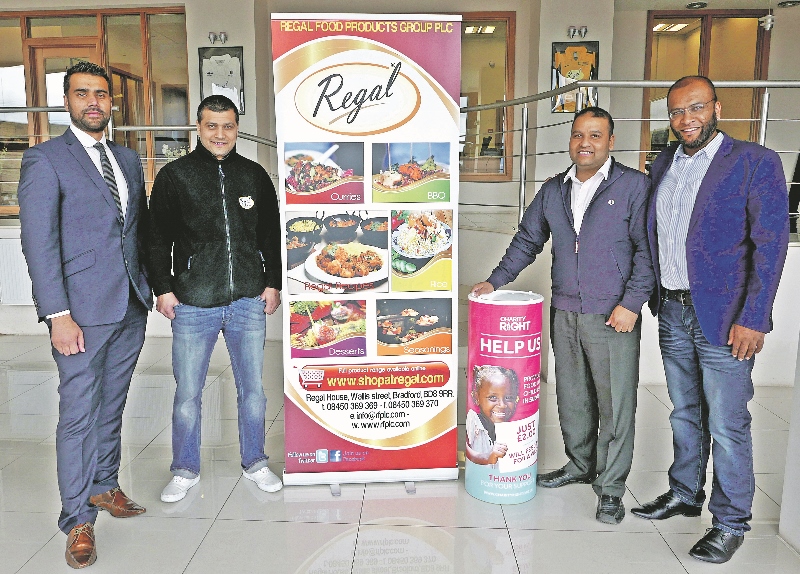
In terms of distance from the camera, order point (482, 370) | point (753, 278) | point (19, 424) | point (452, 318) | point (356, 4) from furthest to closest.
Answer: point (356, 4) → point (19, 424) → point (452, 318) → point (482, 370) → point (753, 278)

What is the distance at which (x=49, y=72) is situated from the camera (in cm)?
724

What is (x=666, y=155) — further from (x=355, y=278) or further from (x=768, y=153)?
(x=355, y=278)

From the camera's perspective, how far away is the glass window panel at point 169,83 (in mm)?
7172

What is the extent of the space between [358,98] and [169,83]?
5436mm

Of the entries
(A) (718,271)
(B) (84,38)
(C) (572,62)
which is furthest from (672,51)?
(B) (84,38)

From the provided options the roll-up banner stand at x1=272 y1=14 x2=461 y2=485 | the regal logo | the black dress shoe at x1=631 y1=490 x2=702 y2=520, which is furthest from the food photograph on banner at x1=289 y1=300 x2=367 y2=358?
the black dress shoe at x1=631 y1=490 x2=702 y2=520

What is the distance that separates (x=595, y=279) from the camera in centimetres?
257

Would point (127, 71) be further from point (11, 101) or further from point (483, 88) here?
point (483, 88)

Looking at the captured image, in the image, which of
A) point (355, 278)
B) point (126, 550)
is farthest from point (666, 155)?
point (126, 550)

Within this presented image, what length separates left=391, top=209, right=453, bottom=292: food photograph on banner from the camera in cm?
283

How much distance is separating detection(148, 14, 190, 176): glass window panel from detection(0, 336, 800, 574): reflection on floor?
462 centimetres

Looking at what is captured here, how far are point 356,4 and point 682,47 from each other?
3.61 meters

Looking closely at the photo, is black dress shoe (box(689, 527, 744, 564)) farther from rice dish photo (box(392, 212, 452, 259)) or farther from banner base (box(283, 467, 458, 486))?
rice dish photo (box(392, 212, 452, 259))

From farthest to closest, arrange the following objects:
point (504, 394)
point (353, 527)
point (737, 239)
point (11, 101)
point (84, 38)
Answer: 1. point (11, 101)
2. point (84, 38)
3. point (504, 394)
4. point (353, 527)
5. point (737, 239)
